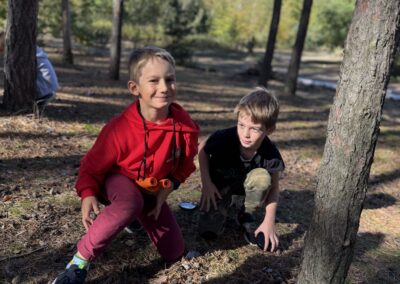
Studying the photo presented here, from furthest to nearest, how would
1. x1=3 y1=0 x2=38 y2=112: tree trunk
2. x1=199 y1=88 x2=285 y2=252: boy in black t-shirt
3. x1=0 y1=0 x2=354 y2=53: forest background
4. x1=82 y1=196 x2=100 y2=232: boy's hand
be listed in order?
x1=0 y1=0 x2=354 y2=53: forest background < x1=3 y1=0 x2=38 y2=112: tree trunk < x1=199 y1=88 x2=285 y2=252: boy in black t-shirt < x1=82 y1=196 x2=100 y2=232: boy's hand

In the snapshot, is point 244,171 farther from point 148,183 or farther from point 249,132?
point 148,183

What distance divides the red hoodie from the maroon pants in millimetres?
→ 101

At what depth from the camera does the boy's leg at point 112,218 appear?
7.75 ft

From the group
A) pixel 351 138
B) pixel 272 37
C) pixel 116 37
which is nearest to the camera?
pixel 351 138

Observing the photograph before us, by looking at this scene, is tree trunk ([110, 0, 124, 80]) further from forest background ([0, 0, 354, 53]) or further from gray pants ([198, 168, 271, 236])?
gray pants ([198, 168, 271, 236])

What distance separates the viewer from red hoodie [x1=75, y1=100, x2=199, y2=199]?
8.31 feet

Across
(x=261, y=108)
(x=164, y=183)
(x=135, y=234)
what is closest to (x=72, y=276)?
(x=164, y=183)

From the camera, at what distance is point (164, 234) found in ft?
9.36

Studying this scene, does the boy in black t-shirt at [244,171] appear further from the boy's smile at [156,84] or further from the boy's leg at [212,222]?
the boy's smile at [156,84]

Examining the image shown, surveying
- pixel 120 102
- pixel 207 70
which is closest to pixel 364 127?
pixel 120 102

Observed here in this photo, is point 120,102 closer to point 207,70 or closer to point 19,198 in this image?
point 19,198

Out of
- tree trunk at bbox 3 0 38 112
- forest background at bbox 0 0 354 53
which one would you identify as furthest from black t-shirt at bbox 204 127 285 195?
forest background at bbox 0 0 354 53

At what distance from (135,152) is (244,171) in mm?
1041

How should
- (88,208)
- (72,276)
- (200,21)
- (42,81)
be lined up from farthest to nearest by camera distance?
(200,21) < (42,81) < (88,208) < (72,276)
